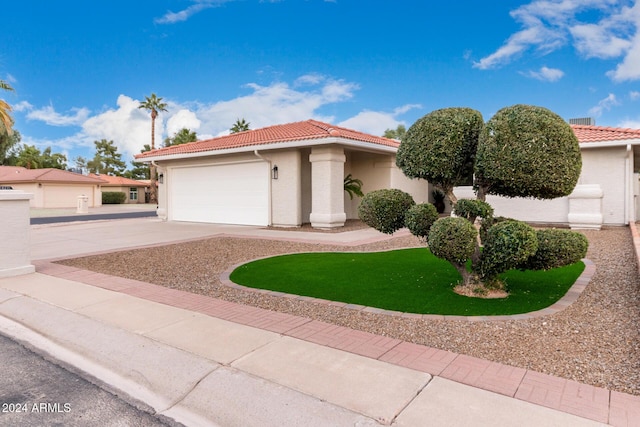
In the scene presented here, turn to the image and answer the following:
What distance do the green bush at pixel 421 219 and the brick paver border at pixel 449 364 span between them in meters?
1.85

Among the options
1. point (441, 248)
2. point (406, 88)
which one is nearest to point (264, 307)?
point (441, 248)

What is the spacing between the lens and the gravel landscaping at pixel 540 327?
365 centimetres

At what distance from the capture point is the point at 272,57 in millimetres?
21609

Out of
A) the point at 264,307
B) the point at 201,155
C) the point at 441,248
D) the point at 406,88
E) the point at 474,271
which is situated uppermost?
the point at 406,88

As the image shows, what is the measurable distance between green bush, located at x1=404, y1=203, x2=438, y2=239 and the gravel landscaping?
1366 millimetres

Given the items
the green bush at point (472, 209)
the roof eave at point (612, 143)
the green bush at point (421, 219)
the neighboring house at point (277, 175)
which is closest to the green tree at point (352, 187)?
the neighboring house at point (277, 175)

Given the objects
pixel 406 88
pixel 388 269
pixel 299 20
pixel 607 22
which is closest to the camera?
pixel 388 269

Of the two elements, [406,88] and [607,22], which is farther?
[406,88]

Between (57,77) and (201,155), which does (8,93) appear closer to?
(57,77)

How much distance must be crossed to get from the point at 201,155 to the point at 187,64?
8.03 m

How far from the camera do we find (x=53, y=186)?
39438 millimetres

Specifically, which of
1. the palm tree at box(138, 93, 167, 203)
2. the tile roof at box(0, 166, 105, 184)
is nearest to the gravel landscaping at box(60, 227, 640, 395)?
the tile roof at box(0, 166, 105, 184)

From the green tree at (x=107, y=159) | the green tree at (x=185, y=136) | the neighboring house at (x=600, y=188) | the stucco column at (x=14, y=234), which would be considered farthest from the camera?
the green tree at (x=107, y=159)

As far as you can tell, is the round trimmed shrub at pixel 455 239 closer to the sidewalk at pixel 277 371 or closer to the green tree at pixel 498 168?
the green tree at pixel 498 168
